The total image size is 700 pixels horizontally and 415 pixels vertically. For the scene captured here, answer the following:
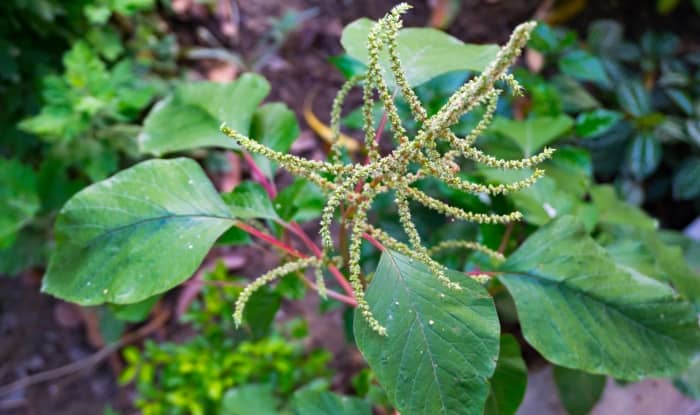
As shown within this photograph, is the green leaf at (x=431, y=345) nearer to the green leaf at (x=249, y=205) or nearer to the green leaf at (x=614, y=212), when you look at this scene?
the green leaf at (x=249, y=205)

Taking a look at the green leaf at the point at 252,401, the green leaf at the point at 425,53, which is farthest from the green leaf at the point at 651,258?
the green leaf at the point at 252,401

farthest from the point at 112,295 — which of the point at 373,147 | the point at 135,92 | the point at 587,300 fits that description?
the point at 135,92

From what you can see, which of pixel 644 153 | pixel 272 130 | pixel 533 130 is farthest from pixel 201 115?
pixel 644 153

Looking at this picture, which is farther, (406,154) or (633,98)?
(633,98)

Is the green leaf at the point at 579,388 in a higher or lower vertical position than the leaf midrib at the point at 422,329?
lower

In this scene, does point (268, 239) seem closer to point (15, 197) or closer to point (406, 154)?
point (406, 154)

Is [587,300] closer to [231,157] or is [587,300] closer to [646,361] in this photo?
[646,361]

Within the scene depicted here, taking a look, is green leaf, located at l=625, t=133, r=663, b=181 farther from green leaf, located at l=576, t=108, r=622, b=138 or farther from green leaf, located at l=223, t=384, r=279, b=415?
green leaf, located at l=223, t=384, r=279, b=415

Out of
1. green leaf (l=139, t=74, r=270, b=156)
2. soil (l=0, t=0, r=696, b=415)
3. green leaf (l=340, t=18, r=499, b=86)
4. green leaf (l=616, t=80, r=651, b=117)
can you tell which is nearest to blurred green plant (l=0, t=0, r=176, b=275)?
green leaf (l=139, t=74, r=270, b=156)
